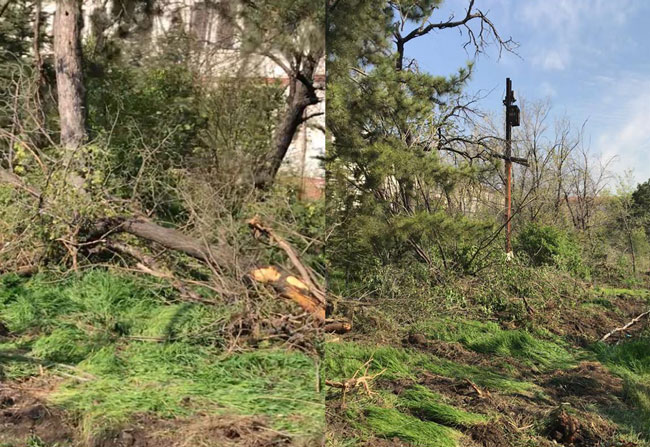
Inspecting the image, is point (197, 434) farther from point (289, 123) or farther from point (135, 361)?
point (289, 123)

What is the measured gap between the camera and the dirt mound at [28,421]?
109 centimetres

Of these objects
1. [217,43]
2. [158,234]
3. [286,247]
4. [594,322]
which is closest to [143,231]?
[158,234]

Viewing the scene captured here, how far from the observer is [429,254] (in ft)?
3.11

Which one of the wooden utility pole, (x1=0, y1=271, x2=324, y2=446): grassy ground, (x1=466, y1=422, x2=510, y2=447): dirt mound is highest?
the wooden utility pole

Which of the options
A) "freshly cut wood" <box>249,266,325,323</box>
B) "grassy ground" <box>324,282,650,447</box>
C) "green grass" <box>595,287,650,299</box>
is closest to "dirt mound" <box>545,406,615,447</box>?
"grassy ground" <box>324,282,650,447</box>

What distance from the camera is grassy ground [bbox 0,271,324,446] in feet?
3.71

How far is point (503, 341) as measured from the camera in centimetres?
92

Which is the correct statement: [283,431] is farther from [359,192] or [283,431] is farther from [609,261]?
[609,261]

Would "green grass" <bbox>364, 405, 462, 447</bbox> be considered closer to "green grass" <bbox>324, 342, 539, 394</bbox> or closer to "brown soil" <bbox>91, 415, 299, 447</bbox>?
"green grass" <bbox>324, 342, 539, 394</bbox>

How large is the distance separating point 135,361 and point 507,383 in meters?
0.94

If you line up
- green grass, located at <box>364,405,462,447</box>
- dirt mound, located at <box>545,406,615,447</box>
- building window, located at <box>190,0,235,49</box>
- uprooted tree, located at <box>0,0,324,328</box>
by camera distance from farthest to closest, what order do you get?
building window, located at <box>190,0,235,49</box>, uprooted tree, located at <box>0,0,324,328</box>, green grass, located at <box>364,405,462,447</box>, dirt mound, located at <box>545,406,615,447</box>

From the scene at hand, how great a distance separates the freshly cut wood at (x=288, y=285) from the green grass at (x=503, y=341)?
622 mm

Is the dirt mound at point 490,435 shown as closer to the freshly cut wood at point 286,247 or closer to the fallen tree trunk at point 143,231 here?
the freshly cut wood at point 286,247

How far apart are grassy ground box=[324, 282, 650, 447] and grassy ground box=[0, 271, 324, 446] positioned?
0.22 metres
